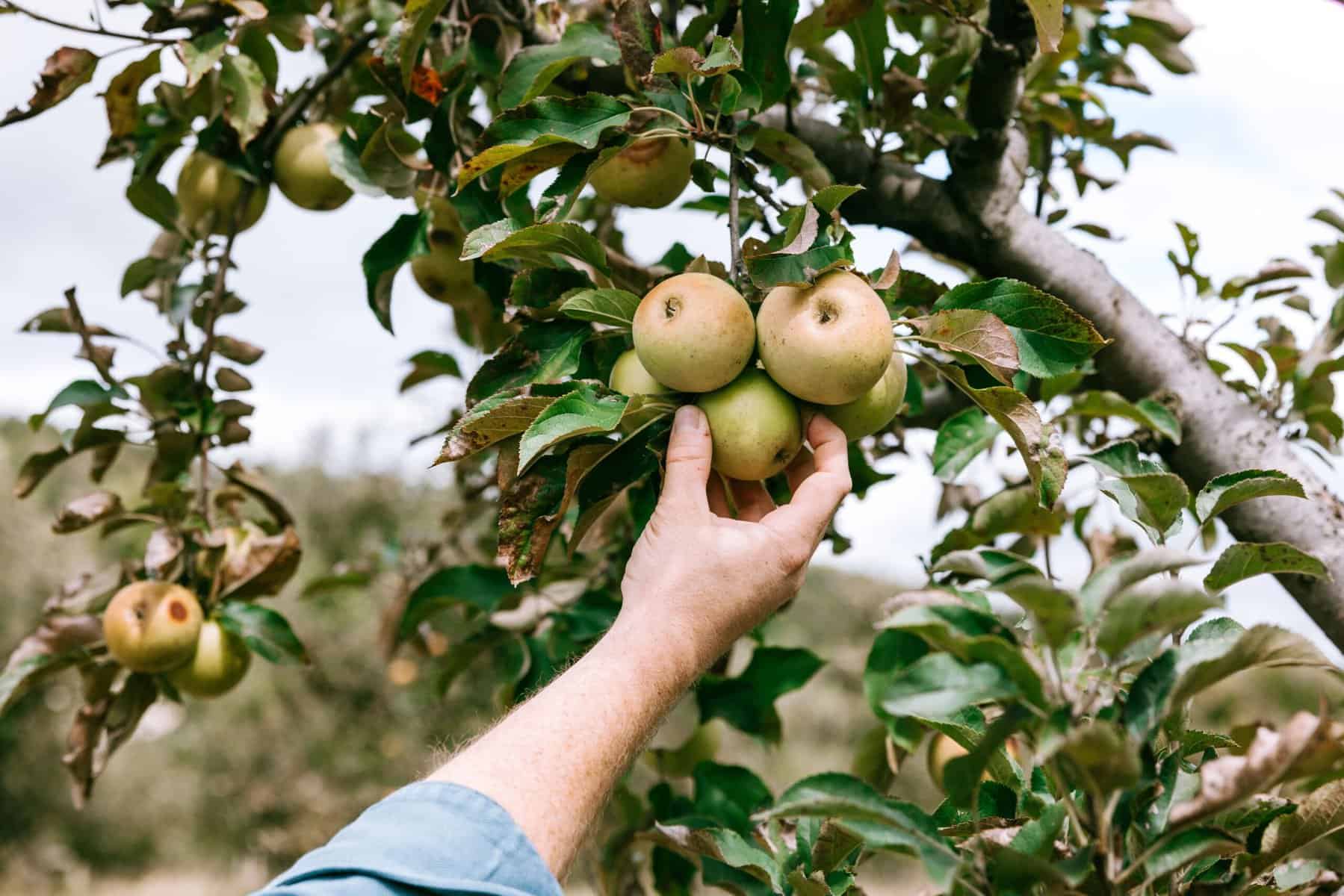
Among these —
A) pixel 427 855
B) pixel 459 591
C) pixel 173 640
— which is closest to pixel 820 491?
pixel 427 855

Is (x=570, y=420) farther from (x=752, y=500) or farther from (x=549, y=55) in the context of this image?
(x=549, y=55)

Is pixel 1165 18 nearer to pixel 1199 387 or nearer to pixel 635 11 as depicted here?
pixel 1199 387

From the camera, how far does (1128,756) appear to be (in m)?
0.56

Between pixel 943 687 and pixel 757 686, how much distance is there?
108 centimetres

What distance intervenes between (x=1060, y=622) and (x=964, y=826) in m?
0.26

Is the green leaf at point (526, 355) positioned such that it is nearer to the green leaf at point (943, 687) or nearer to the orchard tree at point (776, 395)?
the orchard tree at point (776, 395)

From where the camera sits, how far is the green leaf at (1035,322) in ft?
3.01

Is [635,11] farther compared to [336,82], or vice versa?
[336,82]

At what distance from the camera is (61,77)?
4.55ft

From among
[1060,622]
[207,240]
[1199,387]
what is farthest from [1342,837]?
[207,240]

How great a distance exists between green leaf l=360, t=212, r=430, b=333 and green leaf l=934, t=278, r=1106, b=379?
68cm

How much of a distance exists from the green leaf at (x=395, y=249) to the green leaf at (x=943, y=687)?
93 cm

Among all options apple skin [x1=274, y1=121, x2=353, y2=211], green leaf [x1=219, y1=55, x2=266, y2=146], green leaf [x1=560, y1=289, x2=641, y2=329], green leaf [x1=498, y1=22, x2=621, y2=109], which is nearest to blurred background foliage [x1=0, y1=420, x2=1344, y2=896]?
apple skin [x1=274, y1=121, x2=353, y2=211]

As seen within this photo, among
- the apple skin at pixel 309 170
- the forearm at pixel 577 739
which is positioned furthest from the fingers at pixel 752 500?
the apple skin at pixel 309 170
